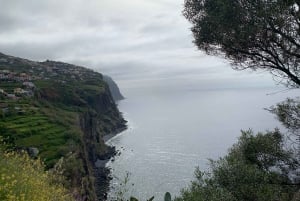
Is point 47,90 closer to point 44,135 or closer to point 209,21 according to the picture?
point 44,135

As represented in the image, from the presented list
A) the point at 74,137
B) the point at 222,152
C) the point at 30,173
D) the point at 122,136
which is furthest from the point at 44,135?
the point at 122,136

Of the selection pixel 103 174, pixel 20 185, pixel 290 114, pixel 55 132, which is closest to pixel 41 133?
pixel 55 132

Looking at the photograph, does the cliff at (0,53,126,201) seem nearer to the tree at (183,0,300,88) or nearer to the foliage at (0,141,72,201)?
the foliage at (0,141,72,201)

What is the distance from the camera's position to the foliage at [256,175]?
47.3ft

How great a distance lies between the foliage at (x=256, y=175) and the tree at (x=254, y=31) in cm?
350

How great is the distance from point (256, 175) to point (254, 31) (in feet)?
18.1

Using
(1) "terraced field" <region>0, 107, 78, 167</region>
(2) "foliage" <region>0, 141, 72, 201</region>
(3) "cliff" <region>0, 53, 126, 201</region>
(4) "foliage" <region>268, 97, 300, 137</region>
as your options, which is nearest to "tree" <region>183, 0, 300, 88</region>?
(4) "foliage" <region>268, 97, 300, 137</region>

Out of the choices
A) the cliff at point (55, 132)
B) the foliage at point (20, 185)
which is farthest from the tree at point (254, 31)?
the cliff at point (55, 132)

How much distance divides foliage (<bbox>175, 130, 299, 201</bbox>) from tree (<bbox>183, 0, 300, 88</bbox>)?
350 centimetres

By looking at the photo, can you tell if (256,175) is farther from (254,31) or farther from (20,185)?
(20,185)

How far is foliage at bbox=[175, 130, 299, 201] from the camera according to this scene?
47.3ft

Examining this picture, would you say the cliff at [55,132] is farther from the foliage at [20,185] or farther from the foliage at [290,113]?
the foliage at [290,113]

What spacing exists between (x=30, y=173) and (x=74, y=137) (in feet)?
263

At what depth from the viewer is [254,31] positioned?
39.8 feet
